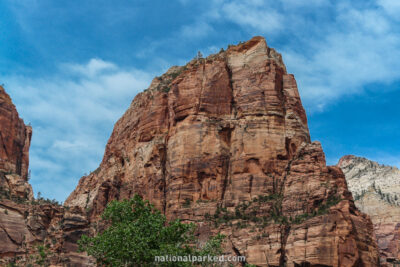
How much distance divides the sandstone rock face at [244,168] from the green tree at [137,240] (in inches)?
855

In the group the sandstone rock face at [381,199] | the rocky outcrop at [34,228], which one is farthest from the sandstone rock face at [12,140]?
the sandstone rock face at [381,199]

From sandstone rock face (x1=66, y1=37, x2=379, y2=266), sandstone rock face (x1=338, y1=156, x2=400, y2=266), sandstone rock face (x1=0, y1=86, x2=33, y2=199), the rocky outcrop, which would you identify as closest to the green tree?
sandstone rock face (x1=66, y1=37, x2=379, y2=266)

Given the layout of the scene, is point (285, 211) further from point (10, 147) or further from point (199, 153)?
point (10, 147)

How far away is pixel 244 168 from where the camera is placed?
8669cm

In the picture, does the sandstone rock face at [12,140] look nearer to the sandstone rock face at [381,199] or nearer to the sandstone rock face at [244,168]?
the sandstone rock face at [244,168]

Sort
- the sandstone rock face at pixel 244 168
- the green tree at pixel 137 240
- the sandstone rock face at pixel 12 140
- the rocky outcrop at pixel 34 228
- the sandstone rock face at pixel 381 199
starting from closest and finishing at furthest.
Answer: the green tree at pixel 137 240 < the sandstone rock face at pixel 244 168 < the rocky outcrop at pixel 34 228 < the sandstone rock face at pixel 12 140 < the sandstone rock face at pixel 381 199

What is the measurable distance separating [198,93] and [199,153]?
11.8 metres

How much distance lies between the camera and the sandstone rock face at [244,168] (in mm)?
71312

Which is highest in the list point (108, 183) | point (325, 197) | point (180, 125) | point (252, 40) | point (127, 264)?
point (252, 40)

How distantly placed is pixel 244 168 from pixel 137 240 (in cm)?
4112

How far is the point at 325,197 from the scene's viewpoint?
247 ft

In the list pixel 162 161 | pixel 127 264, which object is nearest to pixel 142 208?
pixel 127 264

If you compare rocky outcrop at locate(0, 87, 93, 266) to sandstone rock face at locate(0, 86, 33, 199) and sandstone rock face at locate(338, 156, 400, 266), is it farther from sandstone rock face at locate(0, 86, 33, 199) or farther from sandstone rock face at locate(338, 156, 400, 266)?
sandstone rock face at locate(338, 156, 400, 266)

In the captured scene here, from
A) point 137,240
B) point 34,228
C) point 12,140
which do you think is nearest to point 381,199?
point 12,140
